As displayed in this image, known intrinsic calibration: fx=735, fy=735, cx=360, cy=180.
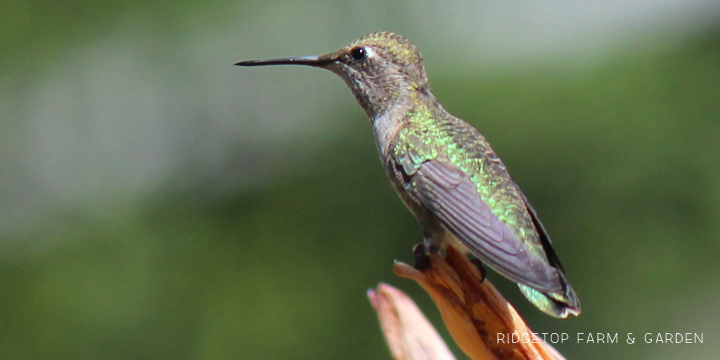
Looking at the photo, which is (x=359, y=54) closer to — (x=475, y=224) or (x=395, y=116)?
(x=395, y=116)

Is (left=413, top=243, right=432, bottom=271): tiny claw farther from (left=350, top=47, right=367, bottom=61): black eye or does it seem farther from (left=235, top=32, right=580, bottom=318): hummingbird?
(left=350, top=47, right=367, bottom=61): black eye

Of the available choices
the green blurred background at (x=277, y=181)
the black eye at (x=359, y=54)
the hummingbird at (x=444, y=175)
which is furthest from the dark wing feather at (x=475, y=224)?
the green blurred background at (x=277, y=181)

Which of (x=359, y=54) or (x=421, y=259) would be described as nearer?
(x=421, y=259)

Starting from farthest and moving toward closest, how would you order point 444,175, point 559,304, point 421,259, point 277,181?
point 277,181 < point 444,175 < point 421,259 < point 559,304

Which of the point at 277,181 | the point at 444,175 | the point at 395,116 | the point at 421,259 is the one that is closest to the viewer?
the point at 421,259

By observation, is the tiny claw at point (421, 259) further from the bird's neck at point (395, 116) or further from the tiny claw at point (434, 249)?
the bird's neck at point (395, 116)

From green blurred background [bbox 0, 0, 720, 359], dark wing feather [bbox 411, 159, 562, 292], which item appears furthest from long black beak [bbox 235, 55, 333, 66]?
green blurred background [bbox 0, 0, 720, 359]

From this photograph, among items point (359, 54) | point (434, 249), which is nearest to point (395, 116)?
point (359, 54)
